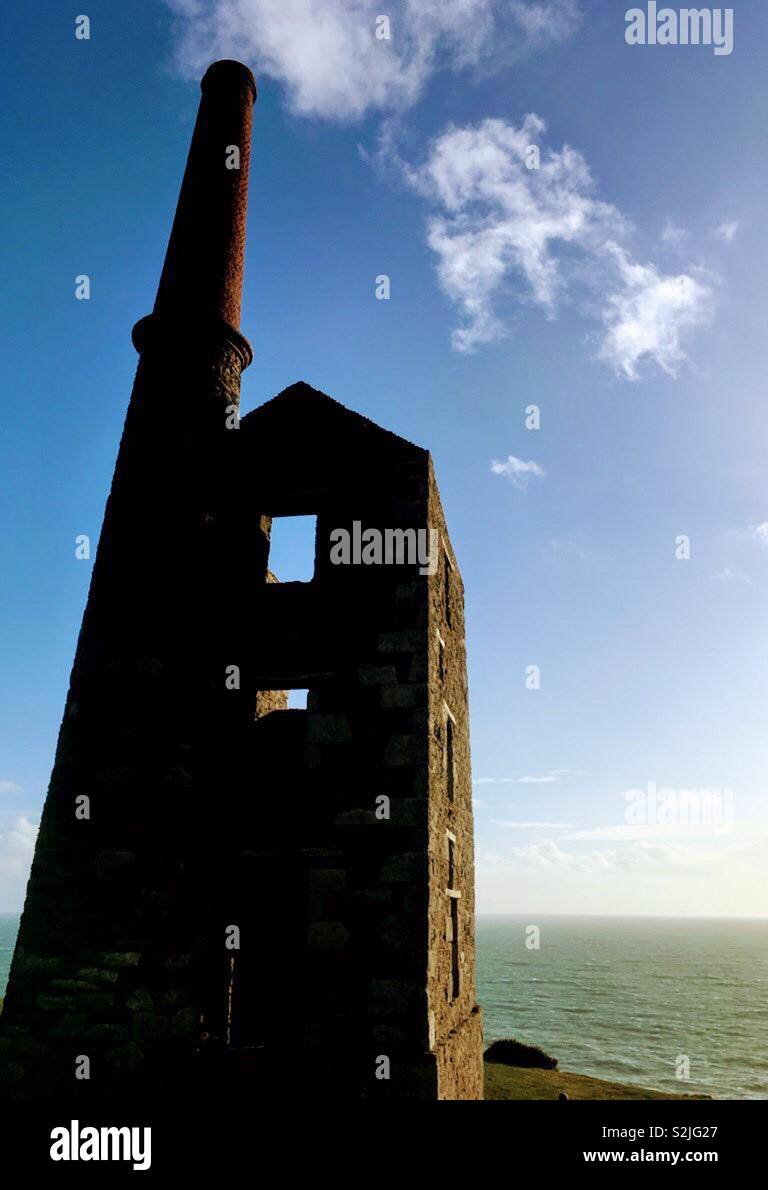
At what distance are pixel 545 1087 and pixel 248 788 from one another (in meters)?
13.9

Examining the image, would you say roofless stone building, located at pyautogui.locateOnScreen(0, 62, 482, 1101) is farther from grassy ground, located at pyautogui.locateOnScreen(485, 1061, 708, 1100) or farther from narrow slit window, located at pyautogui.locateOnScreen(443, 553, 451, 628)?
grassy ground, located at pyautogui.locateOnScreen(485, 1061, 708, 1100)

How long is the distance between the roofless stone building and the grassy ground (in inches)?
234

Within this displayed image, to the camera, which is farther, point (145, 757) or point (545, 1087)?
point (545, 1087)

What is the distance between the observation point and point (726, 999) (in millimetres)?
65562

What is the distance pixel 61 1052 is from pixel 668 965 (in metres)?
117

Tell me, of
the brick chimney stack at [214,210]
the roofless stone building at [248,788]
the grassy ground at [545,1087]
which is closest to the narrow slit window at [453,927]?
the roofless stone building at [248,788]

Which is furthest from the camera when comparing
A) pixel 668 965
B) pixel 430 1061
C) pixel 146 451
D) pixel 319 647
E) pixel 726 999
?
pixel 668 965

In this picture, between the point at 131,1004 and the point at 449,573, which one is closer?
the point at 131,1004

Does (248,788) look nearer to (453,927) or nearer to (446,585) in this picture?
(453,927)

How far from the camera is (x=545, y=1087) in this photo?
17.1 metres

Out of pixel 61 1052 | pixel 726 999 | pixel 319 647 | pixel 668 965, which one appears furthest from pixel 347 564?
pixel 668 965

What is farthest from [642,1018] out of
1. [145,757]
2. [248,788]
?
[145,757]

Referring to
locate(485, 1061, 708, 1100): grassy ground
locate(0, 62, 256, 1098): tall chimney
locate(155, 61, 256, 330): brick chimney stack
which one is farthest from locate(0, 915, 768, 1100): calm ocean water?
locate(155, 61, 256, 330): brick chimney stack
